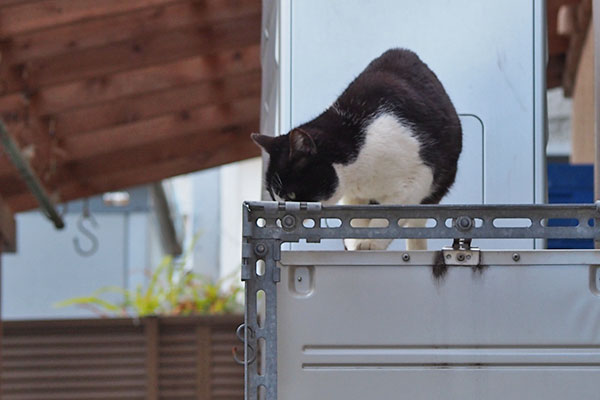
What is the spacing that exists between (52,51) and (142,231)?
5.67 m

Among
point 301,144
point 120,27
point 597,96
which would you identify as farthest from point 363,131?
point 120,27

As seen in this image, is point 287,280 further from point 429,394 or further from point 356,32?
point 356,32

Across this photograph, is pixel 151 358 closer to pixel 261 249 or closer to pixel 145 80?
pixel 145 80

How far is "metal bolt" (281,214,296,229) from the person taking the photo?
6.23 ft

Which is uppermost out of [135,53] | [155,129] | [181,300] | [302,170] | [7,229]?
[135,53]

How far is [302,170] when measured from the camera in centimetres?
246

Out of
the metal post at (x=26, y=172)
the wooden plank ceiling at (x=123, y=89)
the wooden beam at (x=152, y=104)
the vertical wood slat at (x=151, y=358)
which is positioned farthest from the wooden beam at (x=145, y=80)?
the vertical wood slat at (x=151, y=358)

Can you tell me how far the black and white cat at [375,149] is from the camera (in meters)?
2.47

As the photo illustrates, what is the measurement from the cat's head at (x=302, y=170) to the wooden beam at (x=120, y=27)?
2.21 meters

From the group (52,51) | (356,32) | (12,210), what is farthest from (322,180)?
(12,210)

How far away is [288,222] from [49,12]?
264cm

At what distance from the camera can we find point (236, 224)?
10648 mm

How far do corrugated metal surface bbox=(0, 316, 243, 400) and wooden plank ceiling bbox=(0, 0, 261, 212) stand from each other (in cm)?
82

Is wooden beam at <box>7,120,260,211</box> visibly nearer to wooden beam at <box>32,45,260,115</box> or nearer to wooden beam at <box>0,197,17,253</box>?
wooden beam at <box>0,197,17,253</box>
